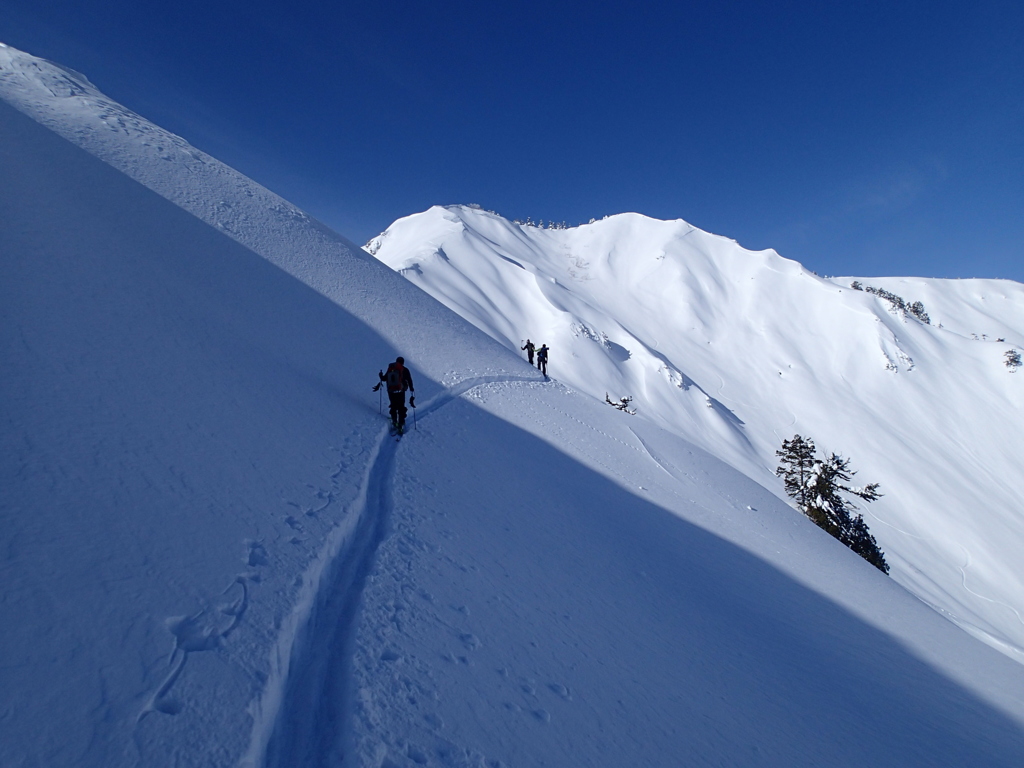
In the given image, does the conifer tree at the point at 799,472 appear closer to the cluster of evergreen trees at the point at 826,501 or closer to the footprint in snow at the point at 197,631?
the cluster of evergreen trees at the point at 826,501

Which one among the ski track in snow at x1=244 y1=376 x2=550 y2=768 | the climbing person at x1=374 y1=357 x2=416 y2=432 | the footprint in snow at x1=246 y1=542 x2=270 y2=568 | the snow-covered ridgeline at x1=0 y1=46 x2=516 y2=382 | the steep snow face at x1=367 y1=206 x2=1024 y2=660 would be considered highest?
the steep snow face at x1=367 y1=206 x2=1024 y2=660

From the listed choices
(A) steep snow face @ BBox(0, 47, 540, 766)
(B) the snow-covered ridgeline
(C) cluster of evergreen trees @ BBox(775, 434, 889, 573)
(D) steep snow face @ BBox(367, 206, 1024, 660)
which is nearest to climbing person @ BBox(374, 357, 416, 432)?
(A) steep snow face @ BBox(0, 47, 540, 766)

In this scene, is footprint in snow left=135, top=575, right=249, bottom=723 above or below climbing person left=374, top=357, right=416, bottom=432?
below

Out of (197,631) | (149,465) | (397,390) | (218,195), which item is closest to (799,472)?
(397,390)

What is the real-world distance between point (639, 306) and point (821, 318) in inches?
1003

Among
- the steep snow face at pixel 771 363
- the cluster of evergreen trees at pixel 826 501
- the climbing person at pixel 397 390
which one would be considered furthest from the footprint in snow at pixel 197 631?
the cluster of evergreen trees at pixel 826 501

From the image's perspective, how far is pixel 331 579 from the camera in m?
3.69

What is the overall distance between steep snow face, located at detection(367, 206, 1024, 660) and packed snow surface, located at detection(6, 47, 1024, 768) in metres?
12.0

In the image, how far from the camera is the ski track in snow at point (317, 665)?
2.33 m

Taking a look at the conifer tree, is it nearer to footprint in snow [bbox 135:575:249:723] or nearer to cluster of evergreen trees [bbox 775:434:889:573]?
cluster of evergreen trees [bbox 775:434:889:573]

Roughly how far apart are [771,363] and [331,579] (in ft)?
188

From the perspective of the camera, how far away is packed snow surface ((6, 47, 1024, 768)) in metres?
2.36

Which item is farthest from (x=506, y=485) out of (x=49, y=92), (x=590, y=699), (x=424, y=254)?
(x=424, y=254)

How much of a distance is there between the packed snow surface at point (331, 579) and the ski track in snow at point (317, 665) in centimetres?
2
